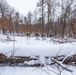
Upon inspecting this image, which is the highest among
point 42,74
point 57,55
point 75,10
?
point 75,10

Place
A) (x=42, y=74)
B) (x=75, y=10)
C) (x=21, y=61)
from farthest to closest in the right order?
(x=75, y=10)
(x=21, y=61)
(x=42, y=74)

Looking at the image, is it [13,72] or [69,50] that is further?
[69,50]

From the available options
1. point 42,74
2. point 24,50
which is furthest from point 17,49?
point 42,74

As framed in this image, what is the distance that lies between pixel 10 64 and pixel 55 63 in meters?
0.99

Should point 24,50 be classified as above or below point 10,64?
above

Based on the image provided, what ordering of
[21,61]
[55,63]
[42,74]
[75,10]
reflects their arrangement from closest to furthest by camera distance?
1. [42,74]
2. [55,63]
3. [21,61]
4. [75,10]

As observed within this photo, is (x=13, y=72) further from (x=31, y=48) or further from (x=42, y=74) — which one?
(x=31, y=48)

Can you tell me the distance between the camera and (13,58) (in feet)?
13.8

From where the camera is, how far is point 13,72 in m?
3.70

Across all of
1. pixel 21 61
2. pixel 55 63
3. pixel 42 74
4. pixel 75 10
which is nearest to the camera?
pixel 42 74

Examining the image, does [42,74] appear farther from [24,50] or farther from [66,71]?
[24,50]

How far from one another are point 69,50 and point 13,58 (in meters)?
1.28

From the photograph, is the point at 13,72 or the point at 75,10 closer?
the point at 13,72

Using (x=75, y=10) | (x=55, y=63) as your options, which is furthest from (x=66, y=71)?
(x=75, y=10)
